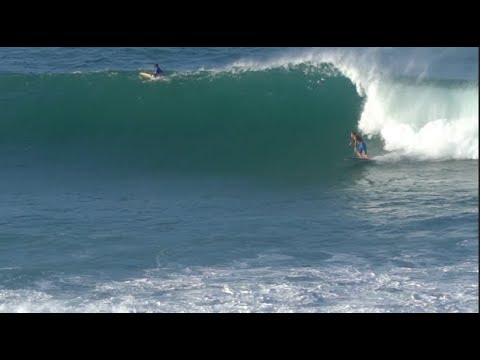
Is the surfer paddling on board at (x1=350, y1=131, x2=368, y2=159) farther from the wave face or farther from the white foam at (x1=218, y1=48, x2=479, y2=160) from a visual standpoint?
the white foam at (x1=218, y1=48, x2=479, y2=160)

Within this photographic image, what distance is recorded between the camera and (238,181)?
16875 millimetres

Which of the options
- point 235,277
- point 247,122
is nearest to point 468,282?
point 235,277

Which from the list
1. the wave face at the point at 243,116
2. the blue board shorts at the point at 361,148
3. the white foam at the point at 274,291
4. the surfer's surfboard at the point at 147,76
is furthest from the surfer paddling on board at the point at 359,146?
the surfer's surfboard at the point at 147,76

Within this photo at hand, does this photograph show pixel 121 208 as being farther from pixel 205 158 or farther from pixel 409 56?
pixel 409 56

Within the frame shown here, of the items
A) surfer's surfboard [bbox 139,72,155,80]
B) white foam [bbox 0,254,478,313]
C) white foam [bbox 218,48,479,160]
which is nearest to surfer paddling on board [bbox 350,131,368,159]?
white foam [bbox 218,48,479,160]

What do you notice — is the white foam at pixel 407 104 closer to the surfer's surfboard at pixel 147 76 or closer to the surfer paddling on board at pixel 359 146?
the surfer paddling on board at pixel 359 146

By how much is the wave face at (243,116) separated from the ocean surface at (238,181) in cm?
5

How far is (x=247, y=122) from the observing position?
20.5 m

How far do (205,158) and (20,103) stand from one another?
6124 mm

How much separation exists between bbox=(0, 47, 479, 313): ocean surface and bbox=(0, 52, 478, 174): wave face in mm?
50

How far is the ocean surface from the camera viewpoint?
11.3 metres

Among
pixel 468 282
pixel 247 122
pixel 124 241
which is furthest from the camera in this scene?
pixel 247 122

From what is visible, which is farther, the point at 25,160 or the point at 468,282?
the point at 25,160

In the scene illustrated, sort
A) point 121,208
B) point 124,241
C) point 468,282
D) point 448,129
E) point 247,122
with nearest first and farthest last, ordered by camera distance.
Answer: point 468,282 < point 124,241 < point 121,208 < point 448,129 < point 247,122
